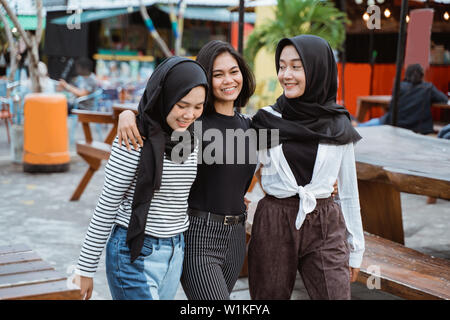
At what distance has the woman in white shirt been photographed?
230cm

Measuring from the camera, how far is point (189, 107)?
208cm

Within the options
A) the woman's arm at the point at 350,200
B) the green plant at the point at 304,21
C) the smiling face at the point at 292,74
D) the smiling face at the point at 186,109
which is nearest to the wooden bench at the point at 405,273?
the woman's arm at the point at 350,200

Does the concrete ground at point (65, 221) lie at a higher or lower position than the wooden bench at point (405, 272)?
lower

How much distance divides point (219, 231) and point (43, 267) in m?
0.76

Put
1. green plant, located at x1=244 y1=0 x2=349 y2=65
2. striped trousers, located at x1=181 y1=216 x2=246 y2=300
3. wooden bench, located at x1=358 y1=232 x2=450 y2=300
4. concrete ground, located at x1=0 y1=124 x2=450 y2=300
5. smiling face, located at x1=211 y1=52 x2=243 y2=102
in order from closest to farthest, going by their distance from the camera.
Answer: striped trousers, located at x1=181 y1=216 x2=246 y2=300, smiling face, located at x1=211 y1=52 x2=243 y2=102, wooden bench, located at x1=358 y1=232 x2=450 y2=300, concrete ground, located at x1=0 y1=124 x2=450 y2=300, green plant, located at x1=244 y1=0 x2=349 y2=65

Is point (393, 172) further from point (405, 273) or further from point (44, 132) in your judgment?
point (44, 132)

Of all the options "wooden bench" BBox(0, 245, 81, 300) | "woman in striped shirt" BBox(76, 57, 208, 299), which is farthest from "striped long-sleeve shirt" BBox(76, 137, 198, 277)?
"wooden bench" BBox(0, 245, 81, 300)

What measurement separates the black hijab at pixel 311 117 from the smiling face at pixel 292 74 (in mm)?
24

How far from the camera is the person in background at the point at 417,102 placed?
22.9 feet

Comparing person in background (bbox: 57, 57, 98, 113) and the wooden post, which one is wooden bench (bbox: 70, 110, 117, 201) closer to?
the wooden post

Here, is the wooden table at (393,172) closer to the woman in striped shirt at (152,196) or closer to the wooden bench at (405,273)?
the wooden bench at (405,273)

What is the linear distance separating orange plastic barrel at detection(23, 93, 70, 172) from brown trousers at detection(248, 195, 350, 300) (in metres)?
5.81

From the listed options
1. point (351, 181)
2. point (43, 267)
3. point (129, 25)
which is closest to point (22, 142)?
point (43, 267)
